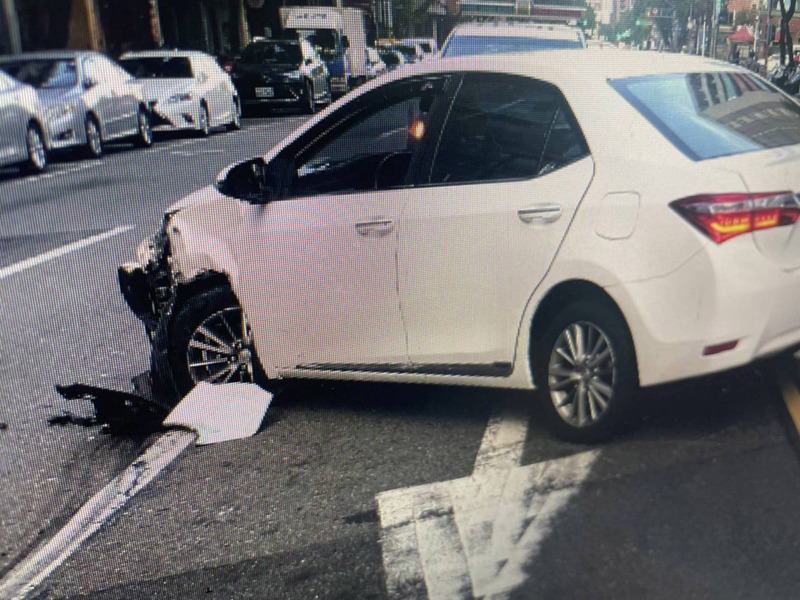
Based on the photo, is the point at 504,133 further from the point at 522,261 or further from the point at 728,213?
the point at 728,213

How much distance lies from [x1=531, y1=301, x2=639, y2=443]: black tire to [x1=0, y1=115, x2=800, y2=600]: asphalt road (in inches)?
4.6

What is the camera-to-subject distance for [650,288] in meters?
4.30

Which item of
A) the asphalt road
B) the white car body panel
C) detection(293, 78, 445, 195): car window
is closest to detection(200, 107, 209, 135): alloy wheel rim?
the asphalt road

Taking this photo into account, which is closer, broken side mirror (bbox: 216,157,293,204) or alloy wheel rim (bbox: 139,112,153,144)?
broken side mirror (bbox: 216,157,293,204)

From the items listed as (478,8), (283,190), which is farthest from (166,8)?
(283,190)

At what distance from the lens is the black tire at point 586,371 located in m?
4.45

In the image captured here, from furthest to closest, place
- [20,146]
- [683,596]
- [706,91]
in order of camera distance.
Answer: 1. [20,146]
2. [706,91]
3. [683,596]

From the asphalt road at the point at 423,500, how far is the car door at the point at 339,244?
0.41m

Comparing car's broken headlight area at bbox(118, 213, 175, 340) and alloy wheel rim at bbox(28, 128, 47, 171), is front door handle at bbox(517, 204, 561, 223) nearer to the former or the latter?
car's broken headlight area at bbox(118, 213, 175, 340)

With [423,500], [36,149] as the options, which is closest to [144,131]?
[36,149]

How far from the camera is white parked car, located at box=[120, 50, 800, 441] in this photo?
430 cm

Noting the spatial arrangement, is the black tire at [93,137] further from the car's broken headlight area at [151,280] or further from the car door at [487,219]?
the car door at [487,219]

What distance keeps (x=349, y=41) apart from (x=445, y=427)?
34294 mm

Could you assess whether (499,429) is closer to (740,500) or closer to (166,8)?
(740,500)
